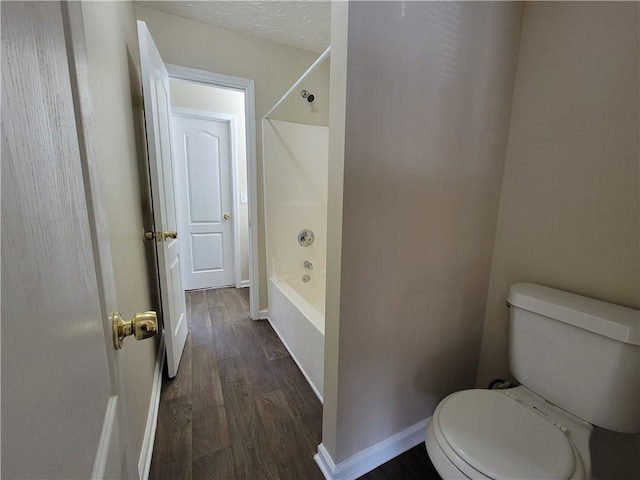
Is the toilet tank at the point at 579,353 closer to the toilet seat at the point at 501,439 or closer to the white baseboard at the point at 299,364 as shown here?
the toilet seat at the point at 501,439

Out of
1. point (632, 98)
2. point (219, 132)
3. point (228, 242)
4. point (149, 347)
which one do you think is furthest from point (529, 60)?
point (228, 242)

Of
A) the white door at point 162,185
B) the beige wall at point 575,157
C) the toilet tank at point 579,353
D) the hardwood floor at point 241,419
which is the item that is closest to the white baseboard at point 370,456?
Result: the hardwood floor at point 241,419

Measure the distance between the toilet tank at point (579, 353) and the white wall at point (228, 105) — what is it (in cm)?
255

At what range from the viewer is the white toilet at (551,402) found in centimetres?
82

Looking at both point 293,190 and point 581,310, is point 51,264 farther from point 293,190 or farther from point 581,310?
point 293,190

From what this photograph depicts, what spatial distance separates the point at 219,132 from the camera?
3160 mm

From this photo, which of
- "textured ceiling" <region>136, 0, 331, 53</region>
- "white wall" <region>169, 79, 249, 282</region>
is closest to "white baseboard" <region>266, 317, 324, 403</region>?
"white wall" <region>169, 79, 249, 282</region>

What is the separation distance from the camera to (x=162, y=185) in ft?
5.26

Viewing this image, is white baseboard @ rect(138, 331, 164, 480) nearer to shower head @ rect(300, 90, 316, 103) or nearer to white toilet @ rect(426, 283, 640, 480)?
white toilet @ rect(426, 283, 640, 480)

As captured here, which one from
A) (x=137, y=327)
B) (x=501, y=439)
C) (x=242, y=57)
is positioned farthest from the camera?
(x=242, y=57)

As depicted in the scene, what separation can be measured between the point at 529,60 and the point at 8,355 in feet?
5.92

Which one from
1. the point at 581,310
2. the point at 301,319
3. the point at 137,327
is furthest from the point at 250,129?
the point at 581,310

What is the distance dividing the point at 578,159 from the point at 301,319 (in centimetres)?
163

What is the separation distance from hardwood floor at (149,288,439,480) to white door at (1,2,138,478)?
0.97 metres
